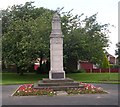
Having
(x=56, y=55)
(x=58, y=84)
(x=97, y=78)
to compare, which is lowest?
(x=97, y=78)

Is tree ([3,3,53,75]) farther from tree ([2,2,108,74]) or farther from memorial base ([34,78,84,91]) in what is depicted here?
memorial base ([34,78,84,91])

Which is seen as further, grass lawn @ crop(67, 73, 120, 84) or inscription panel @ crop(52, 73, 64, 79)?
grass lawn @ crop(67, 73, 120, 84)

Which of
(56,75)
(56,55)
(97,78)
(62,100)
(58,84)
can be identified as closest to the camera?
(62,100)

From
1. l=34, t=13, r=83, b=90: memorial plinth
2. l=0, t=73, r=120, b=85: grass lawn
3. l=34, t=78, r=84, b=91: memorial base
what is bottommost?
l=0, t=73, r=120, b=85: grass lawn

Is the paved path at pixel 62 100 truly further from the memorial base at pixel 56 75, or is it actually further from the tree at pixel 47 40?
the tree at pixel 47 40

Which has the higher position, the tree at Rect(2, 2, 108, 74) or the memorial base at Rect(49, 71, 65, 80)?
the tree at Rect(2, 2, 108, 74)

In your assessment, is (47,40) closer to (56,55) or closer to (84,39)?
(84,39)

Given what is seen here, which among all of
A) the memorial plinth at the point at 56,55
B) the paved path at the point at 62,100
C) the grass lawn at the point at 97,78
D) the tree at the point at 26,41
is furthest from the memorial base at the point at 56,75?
the tree at the point at 26,41

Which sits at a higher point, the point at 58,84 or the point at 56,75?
the point at 56,75

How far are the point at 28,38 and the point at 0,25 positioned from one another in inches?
326

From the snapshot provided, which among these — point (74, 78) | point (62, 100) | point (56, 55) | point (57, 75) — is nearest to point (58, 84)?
point (57, 75)

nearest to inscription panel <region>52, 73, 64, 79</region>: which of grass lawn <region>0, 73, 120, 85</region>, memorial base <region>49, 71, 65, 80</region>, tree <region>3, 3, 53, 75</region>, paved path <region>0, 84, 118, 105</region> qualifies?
memorial base <region>49, 71, 65, 80</region>

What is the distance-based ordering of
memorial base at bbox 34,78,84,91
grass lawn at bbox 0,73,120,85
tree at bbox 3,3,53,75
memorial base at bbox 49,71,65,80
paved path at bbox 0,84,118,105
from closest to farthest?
paved path at bbox 0,84,118,105 < memorial base at bbox 34,78,84,91 < memorial base at bbox 49,71,65,80 < grass lawn at bbox 0,73,120,85 < tree at bbox 3,3,53,75

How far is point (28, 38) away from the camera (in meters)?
37.2
